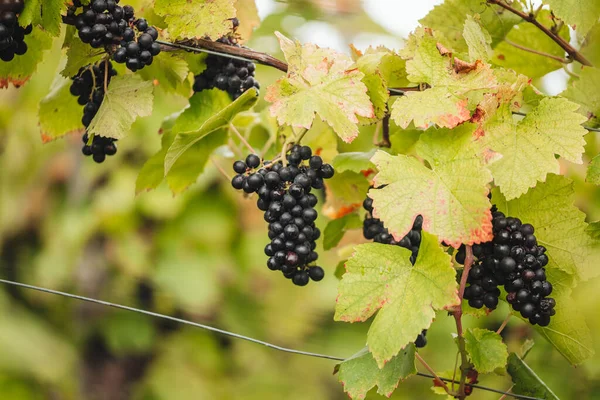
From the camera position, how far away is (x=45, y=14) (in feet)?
2.76

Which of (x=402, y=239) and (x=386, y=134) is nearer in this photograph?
(x=402, y=239)

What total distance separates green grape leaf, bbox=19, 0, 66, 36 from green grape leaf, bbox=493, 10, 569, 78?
72cm

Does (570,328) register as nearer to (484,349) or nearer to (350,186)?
(484,349)

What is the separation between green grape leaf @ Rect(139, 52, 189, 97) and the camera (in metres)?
0.97

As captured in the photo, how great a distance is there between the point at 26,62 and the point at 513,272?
81 centimetres

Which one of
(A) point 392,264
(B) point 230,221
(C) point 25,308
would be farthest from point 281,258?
(C) point 25,308

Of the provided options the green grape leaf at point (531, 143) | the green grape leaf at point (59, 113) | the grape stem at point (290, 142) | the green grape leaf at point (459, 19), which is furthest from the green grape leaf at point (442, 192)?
the green grape leaf at point (59, 113)

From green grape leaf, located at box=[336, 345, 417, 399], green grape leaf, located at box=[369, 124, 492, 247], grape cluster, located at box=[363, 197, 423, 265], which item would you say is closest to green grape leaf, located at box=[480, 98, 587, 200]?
green grape leaf, located at box=[369, 124, 492, 247]

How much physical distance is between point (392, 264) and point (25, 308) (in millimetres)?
2809

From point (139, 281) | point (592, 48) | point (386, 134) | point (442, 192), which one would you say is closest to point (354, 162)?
point (386, 134)

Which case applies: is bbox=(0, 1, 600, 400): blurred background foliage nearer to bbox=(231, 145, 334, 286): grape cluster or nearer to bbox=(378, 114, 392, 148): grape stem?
bbox=(378, 114, 392, 148): grape stem

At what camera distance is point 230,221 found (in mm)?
3141

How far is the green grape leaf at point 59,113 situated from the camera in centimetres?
107

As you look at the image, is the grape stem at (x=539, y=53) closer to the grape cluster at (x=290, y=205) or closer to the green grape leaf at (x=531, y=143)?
the green grape leaf at (x=531, y=143)
